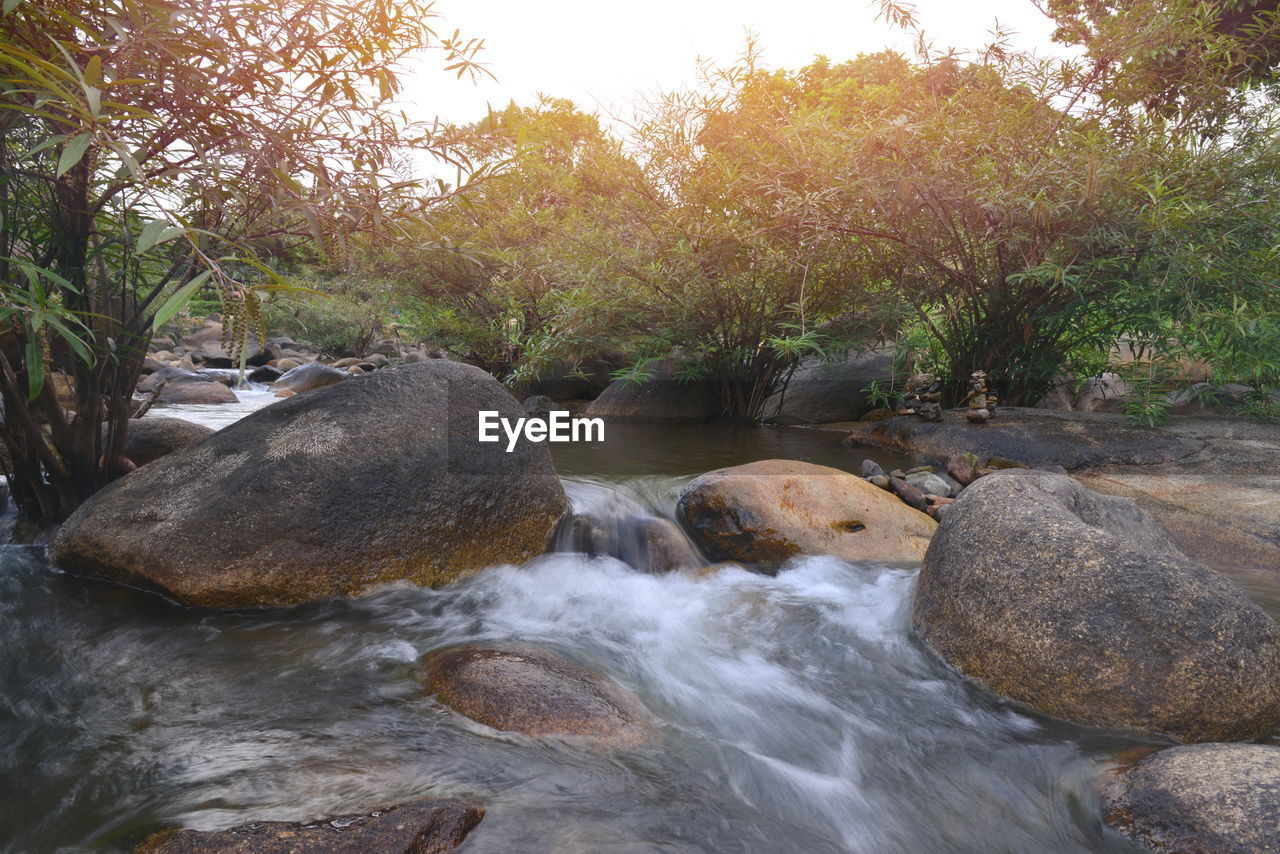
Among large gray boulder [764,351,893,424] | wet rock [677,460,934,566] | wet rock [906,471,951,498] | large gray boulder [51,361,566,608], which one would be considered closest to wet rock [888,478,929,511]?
wet rock [906,471,951,498]

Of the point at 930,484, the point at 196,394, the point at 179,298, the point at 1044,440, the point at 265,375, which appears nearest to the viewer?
the point at 179,298

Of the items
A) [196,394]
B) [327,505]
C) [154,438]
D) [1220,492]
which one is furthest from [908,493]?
[196,394]

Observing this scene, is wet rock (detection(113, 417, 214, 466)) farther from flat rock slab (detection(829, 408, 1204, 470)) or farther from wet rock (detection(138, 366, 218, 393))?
wet rock (detection(138, 366, 218, 393))

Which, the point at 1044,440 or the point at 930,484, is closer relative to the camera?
the point at 930,484

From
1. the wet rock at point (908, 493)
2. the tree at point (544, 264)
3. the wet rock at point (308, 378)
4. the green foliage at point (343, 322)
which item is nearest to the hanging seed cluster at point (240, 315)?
the tree at point (544, 264)

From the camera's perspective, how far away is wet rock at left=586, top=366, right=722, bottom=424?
975 centimetres

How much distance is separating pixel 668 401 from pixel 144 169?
7592 mm

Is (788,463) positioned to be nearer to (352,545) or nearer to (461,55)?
(352,545)

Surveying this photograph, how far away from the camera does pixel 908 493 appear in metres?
4.86

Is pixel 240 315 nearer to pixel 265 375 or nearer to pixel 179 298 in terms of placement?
pixel 179 298

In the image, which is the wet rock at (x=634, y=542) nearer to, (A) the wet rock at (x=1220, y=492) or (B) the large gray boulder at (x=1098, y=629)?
(B) the large gray boulder at (x=1098, y=629)

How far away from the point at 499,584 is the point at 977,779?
239cm

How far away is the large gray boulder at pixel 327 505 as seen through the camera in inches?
124

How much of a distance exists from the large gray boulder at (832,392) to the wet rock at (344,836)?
7889 mm
